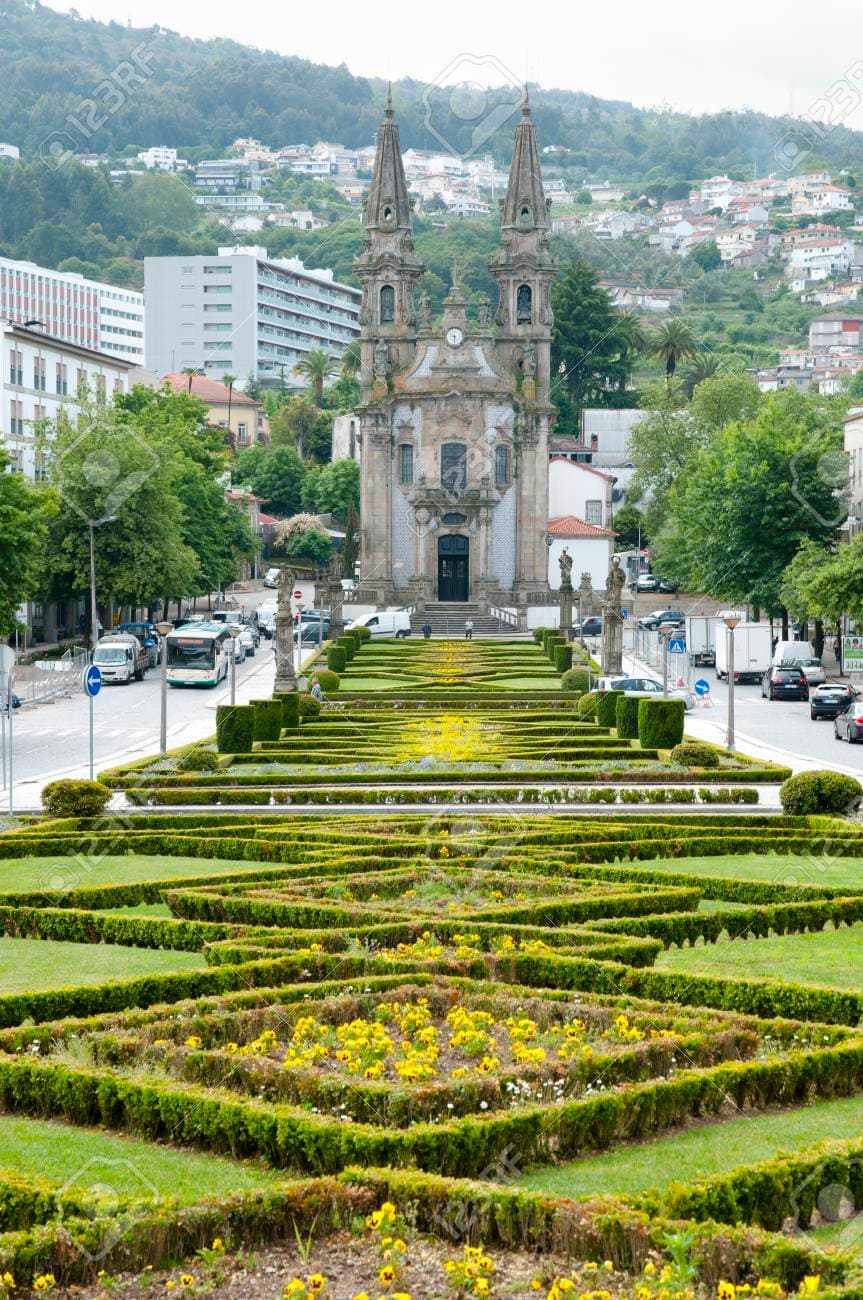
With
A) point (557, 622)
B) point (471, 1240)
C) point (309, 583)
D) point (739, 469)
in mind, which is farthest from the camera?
point (309, 583)

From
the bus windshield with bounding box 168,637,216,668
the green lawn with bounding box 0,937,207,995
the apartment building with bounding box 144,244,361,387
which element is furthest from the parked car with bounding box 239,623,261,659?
the apartment building with bounding box 144,244,361,387

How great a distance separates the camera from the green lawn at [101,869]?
80.0 feet

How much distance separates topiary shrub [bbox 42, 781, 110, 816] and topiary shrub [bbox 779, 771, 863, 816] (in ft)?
38.4

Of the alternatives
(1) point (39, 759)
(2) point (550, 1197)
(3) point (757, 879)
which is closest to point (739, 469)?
(1) point (39, 759)

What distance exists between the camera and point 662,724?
41312mm

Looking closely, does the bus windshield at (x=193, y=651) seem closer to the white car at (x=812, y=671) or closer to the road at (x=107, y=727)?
the road at (x=107, y=727)

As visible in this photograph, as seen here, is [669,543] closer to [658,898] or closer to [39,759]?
[39,759]

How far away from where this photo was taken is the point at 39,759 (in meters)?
43.1

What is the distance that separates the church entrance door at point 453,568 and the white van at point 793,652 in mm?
31906

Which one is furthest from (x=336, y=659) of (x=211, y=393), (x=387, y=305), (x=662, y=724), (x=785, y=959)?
(x=211, y=393)

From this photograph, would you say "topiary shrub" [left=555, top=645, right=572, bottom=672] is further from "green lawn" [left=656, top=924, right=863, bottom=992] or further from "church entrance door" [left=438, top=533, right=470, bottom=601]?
"green lawn" [left=656, top=924, right=863, bottom=992]

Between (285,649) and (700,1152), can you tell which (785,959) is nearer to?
(700,1152)

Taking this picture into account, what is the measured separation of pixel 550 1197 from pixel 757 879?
43.0 ft

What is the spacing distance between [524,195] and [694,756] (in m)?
68.1
